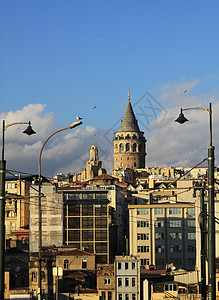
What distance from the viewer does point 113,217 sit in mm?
113312

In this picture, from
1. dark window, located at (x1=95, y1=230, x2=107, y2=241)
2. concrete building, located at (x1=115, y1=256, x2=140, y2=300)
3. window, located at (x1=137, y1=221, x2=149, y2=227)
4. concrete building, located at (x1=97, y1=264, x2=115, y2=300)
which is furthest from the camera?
window, located at (x1=137, y1=221, x2=149, y2=227)

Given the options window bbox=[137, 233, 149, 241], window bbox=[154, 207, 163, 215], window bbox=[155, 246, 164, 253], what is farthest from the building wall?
window bbox=[154, 207, 163, 215]

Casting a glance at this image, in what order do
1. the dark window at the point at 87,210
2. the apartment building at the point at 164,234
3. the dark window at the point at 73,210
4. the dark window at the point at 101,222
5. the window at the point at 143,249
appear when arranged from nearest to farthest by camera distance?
the dark window at the point at 101,222, the dark window at the point at 87,210, the dark window at the point at 73,210, the apartment building at the point at 164,234, the window at the point at 143,249

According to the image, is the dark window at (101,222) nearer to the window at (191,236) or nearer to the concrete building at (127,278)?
the window at (191,236)

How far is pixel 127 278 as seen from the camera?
77125 millimetres

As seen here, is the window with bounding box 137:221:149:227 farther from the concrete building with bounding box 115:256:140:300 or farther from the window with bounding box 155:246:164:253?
the concrete building with bounding box 115:256:140:300

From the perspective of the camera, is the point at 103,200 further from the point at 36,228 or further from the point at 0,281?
the point at 0,281

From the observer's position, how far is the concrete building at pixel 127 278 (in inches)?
2974

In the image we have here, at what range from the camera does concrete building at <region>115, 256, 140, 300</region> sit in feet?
248

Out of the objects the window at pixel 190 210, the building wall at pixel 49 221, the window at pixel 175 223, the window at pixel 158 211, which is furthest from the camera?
the window at pixel 158 211

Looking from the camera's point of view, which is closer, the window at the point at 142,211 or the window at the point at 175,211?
the window at the point at 175,211

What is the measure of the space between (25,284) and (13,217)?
129 feet

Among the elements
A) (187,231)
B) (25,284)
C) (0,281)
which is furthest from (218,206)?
(0,281)

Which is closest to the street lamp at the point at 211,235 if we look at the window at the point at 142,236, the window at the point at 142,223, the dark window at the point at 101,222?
the dark window at the point at 101,222
